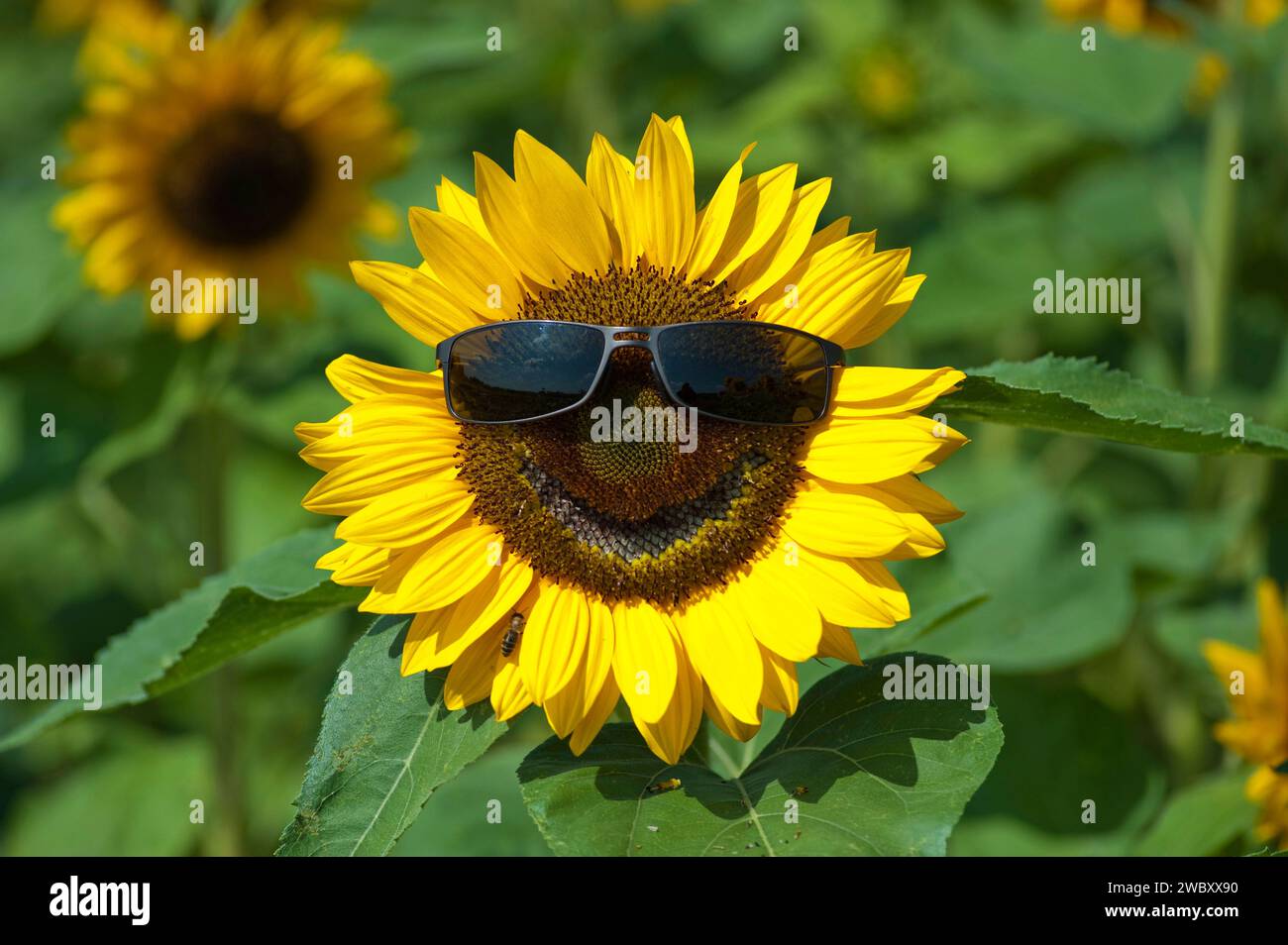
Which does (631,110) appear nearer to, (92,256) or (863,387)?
(92,256)

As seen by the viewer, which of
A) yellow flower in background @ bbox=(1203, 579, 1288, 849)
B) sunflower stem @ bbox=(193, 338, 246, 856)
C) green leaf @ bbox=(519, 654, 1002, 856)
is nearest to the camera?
green leaf @ bbox=(519, 654, 1002, 856)

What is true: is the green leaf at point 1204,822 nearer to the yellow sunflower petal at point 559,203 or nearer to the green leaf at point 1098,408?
the green leaf at point 1098,408

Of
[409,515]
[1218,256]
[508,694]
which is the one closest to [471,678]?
[508,694]

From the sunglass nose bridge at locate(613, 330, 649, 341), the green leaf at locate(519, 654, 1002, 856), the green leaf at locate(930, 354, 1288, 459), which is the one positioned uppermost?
the sunglass nose bridge at locate(613, 330, 649, 341)

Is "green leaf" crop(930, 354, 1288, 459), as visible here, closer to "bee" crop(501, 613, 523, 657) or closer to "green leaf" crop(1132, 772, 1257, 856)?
"bee" crop(501, 613, 523, 657)

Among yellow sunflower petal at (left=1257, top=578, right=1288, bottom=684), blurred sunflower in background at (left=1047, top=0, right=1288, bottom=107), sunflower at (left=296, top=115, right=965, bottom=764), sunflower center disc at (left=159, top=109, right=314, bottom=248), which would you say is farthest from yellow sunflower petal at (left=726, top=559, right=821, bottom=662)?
blurred sunflower in background at (left=1047, top=0, right=1288, bottom=107)
